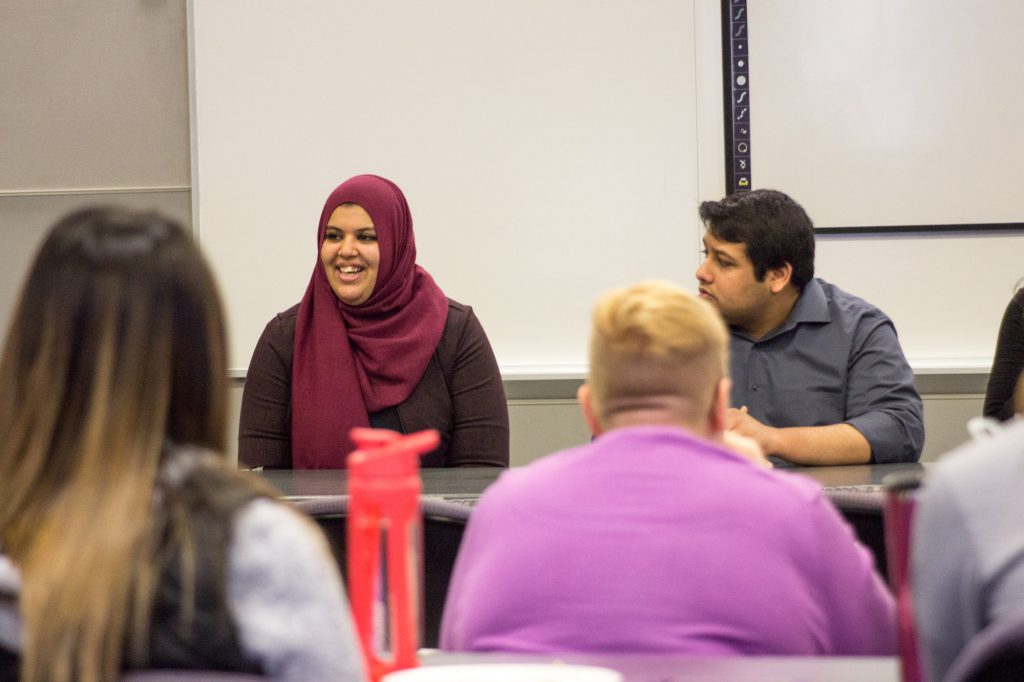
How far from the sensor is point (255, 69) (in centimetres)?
375

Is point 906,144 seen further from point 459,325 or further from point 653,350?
point 653,350

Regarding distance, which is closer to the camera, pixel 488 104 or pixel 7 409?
pixel 7 409

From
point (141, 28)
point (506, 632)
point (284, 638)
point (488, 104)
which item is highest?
point (141, 28)

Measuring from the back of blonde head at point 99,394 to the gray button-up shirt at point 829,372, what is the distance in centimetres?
192

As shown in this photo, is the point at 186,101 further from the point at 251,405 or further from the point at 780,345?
the point at 780,345

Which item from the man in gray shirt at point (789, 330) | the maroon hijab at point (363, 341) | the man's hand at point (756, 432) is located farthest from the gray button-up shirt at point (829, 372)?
the maroon hijab at point (363, 341)

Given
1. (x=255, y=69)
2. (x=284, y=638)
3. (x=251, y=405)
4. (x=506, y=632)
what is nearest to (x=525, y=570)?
(x=506, y=632)

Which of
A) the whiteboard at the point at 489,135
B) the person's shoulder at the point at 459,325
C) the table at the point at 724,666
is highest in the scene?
the whiteboard at the point at 489,135

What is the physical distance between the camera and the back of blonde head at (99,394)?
85 centimetres

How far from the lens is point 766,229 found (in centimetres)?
277

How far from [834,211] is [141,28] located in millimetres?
2402

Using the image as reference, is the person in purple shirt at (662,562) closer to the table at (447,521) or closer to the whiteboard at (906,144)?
the table at (447,521)

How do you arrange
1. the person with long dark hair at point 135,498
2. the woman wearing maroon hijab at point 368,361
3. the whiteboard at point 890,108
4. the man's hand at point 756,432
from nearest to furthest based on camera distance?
the person with long dark hair at point 135,498 < the man's hand at point 756,432 < the woman wearing maroon hijab at point 368,361 < the whiteboard at point 890,108

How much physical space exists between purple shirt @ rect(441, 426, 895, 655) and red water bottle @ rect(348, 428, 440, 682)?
15 cm
